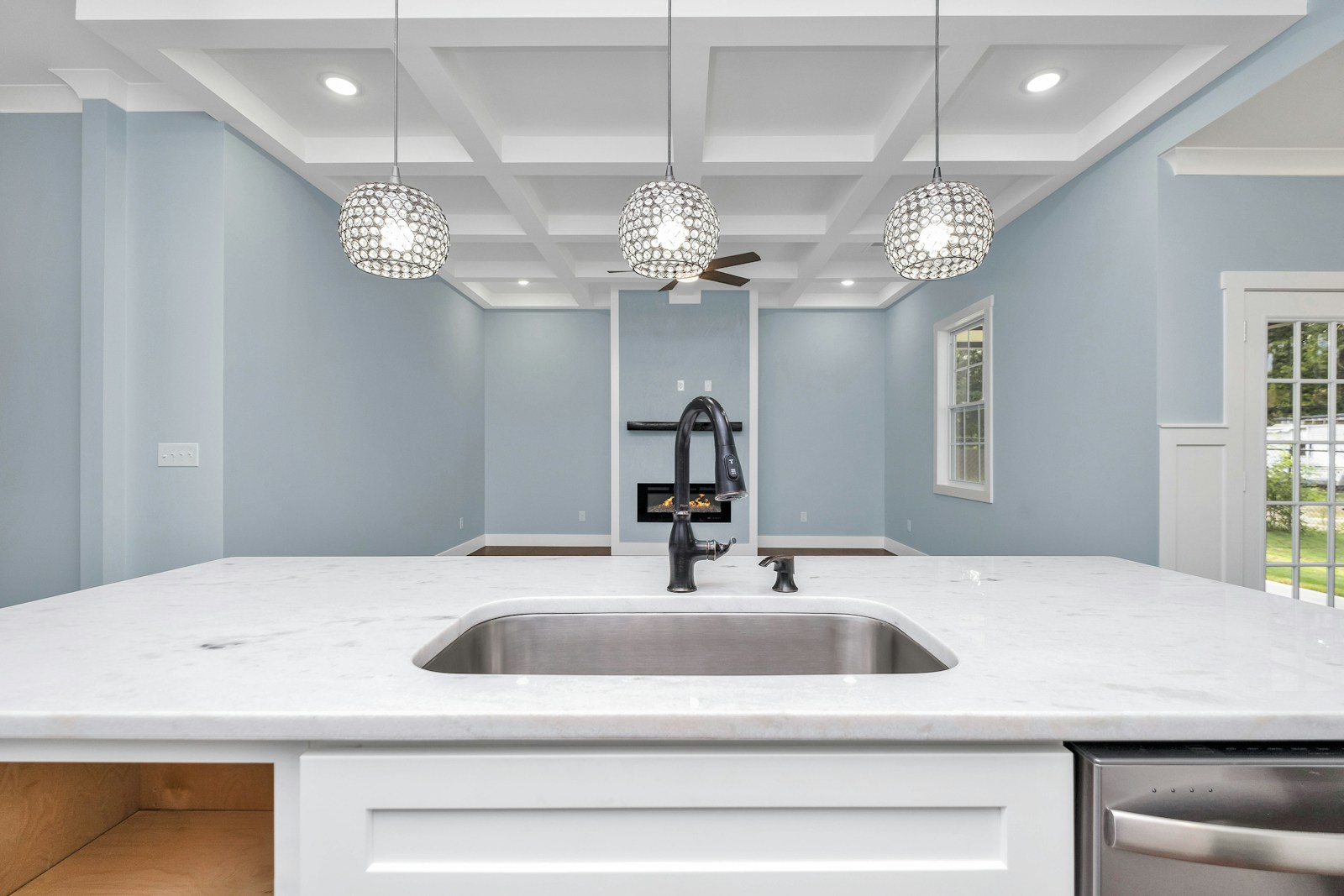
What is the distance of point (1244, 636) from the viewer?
2.89ft

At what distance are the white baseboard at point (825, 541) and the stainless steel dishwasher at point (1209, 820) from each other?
587 centimetres

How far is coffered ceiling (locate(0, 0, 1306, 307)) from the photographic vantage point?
2152 millimetres

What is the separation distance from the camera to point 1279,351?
2.71m

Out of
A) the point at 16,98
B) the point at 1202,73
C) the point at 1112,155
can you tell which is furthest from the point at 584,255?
the point at 1202,73

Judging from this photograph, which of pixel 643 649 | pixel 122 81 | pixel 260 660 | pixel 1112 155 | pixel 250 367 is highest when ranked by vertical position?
pixel 122 81

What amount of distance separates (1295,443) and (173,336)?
521 centimetres

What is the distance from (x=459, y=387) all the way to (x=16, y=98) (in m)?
3.39

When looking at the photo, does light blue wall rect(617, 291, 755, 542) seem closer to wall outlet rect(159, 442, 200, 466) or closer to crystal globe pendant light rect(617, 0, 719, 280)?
wall outlet rect(159, 442, 200, 466)

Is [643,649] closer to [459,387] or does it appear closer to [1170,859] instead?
[1170,859]

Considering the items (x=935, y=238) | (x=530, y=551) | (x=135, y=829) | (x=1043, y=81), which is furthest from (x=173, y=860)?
(x=530, y=551)

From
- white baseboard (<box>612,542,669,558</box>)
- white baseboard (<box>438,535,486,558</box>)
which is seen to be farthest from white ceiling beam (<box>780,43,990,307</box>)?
white baseboard (<box>438,535,486,558</box>)

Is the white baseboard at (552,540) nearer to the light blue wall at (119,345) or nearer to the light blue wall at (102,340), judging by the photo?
the light blue wall at (119,345)

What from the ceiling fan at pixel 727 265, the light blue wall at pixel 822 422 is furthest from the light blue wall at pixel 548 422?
the ceiling fan at pixel 727 265

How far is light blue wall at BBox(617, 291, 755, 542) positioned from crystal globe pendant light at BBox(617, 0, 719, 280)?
4.46m
